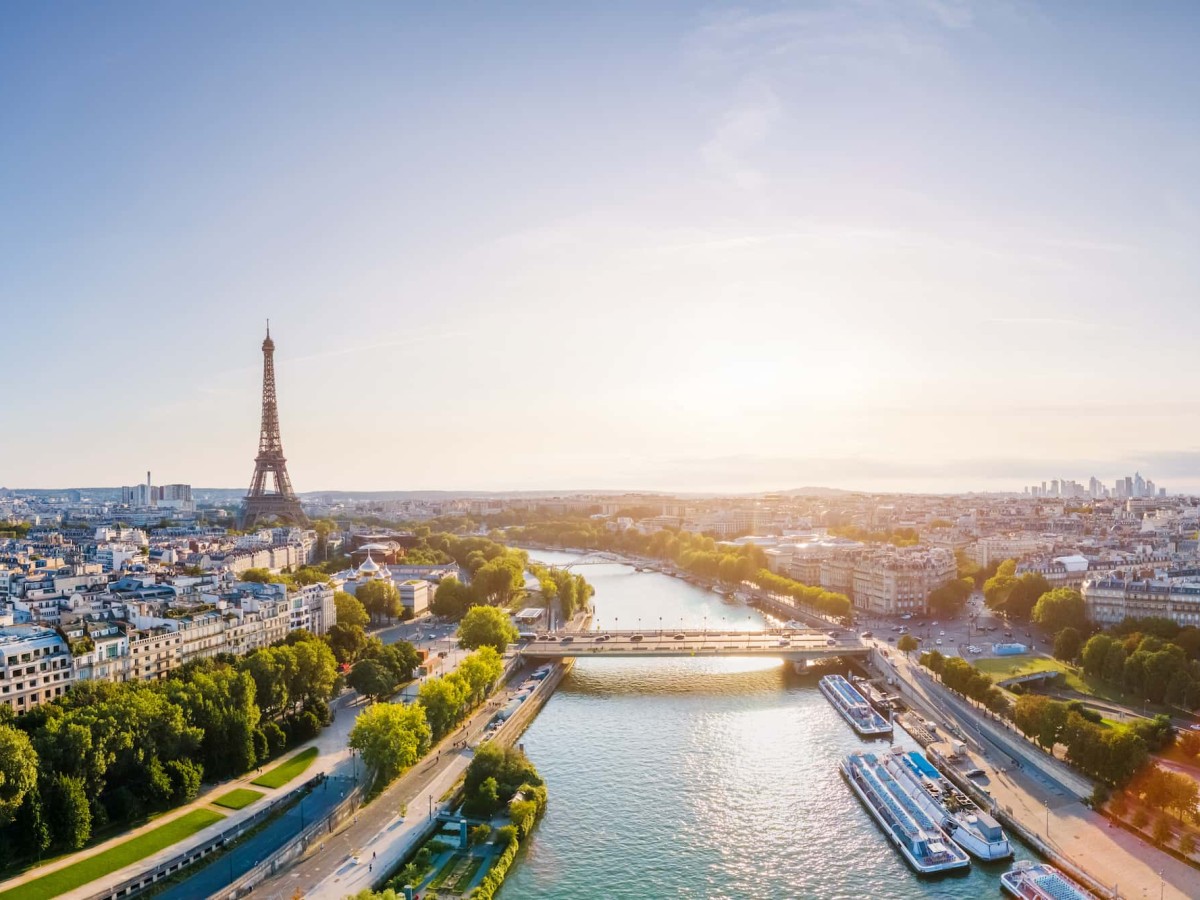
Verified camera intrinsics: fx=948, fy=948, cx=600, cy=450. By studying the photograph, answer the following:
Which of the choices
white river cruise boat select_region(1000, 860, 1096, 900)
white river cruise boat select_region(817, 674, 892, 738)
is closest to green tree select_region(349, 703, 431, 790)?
white river cruise boat select_region(817, 674, 892, 738)

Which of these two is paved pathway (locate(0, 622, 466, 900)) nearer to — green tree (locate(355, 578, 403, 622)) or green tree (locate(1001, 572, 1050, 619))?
green tree (locate(355, 578, 403, 622))

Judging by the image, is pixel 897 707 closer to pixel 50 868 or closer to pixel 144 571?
pixel 50 868

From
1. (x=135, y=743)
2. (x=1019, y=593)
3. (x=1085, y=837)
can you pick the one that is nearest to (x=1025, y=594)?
(x=1019, y=593)

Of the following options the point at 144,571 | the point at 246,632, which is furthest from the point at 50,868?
the point at 144,571

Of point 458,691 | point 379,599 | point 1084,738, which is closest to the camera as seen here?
point 1084,738

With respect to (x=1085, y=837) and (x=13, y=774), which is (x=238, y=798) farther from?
(x=1085, y=837)

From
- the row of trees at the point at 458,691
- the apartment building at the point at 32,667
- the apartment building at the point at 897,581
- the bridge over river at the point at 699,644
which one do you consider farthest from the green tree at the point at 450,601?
the apartment building at the point at 32,667
